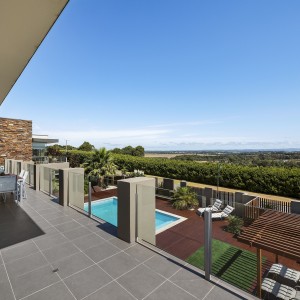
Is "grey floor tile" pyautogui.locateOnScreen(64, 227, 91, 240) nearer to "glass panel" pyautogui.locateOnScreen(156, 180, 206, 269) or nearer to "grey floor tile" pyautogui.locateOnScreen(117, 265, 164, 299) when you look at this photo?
"glass panel" pyautogui.locateOnScreen(156, 180, 206, 269)

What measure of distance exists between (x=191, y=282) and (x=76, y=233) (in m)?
3.12

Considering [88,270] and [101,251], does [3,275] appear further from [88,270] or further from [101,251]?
Answer: [101,251]

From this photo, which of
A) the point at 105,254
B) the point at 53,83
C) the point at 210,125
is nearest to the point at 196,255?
the point at 105,254

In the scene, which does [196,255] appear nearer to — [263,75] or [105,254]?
[105,254]

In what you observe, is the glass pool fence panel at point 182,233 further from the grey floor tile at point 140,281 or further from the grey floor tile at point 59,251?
the grey floor tile at point 59,251

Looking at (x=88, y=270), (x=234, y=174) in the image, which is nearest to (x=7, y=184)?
(x=88, y=270)

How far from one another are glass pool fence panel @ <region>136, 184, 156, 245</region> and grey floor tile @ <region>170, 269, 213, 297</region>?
1235 mm

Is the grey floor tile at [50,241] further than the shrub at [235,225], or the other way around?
the shrub at [235,225]

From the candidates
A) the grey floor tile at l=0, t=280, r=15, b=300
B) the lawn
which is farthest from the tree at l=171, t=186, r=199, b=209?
the grey floor tile at l=0, t=280, r=15, b=300

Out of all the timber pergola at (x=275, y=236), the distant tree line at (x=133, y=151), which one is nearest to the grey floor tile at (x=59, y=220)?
the timber pergola at (x=275, y=236)

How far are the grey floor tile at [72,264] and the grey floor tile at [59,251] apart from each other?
0.48 feet

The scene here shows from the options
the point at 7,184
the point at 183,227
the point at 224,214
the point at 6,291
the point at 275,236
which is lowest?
the point at 183,227

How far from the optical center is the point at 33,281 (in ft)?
10.7

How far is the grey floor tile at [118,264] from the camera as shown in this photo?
11.4ft
